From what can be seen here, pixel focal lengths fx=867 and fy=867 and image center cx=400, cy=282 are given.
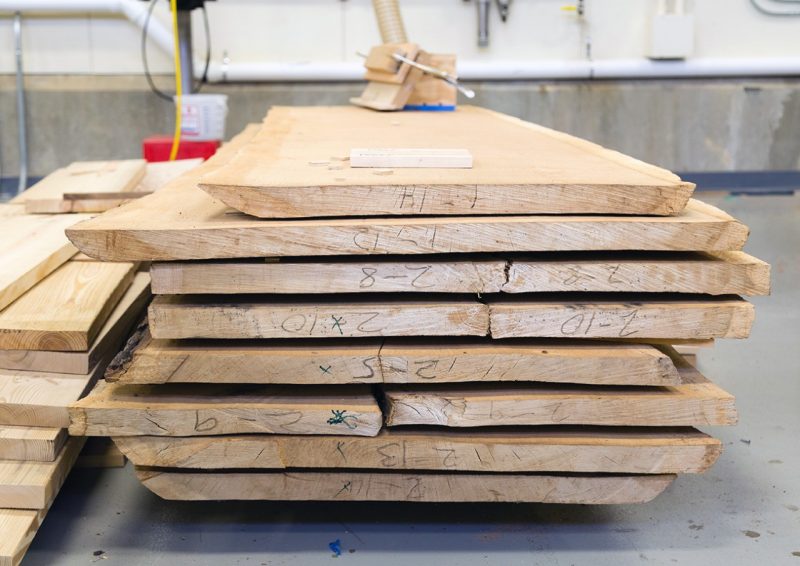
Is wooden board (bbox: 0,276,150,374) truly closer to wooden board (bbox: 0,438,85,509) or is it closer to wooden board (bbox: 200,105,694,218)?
wooden board (bbox: 0,438,85,509)

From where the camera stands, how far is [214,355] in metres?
1.60

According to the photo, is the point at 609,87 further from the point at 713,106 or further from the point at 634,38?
the point at 713,106

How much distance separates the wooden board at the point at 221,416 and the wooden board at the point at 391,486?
0.11m

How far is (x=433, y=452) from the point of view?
1652 millimetres

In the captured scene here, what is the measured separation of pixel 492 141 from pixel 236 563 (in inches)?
56.2

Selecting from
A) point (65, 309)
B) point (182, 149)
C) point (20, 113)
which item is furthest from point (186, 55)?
point (65, 309)

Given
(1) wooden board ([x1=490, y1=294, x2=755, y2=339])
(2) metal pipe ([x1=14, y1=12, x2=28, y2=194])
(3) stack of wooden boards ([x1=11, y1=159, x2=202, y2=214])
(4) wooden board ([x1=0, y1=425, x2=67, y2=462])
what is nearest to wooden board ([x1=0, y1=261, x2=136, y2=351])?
(4) wooden board ([x1=0, y1=425, x2=67, y2=462])

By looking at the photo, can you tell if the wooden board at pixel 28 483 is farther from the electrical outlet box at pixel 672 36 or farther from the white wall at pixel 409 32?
the electrical outlet box at pixel 672 36

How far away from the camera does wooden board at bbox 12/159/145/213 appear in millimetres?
2901

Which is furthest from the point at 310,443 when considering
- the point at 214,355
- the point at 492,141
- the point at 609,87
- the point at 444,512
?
the point at 609,87

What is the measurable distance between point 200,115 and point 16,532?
281 centimetres

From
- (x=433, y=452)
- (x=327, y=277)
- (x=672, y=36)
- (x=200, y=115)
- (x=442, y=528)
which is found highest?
(x=672, y=36)

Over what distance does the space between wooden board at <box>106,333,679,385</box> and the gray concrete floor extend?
14.3 inches

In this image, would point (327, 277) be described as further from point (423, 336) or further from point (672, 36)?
point (672, 36)
